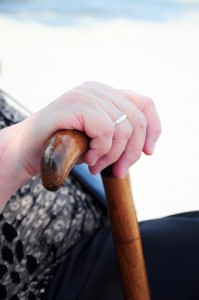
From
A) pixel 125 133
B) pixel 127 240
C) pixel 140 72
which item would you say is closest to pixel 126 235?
pixel 127 240

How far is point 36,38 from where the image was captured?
348 centimetres

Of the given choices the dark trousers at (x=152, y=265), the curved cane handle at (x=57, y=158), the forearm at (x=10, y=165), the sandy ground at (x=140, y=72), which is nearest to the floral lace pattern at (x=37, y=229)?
the dark trousers at (x=152, y=265)

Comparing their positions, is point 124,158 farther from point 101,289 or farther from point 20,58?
point 20,58

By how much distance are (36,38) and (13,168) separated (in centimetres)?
304

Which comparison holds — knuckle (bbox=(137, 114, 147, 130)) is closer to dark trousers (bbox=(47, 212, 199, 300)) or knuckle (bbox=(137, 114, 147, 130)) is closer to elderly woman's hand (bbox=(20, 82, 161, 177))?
elderly woman's hand (bbox=(20, 82, 161, 177))

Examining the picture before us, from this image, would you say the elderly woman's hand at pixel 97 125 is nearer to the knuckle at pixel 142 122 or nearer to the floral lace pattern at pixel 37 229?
the knuckle at pixel 142 122

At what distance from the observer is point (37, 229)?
0.80m

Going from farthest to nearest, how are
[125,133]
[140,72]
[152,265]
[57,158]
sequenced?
[140,72]
[152,265]
[125,133]
[57,158]

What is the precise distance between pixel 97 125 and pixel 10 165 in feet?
0.40

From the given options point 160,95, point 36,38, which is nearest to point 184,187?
point 160,95

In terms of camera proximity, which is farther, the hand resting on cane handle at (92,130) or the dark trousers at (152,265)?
the dark trousers at (152,265)

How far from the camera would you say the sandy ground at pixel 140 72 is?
6.13 ft

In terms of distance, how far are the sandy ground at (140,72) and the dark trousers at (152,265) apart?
2.94 feet

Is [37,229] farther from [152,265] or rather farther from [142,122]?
[142,122]
